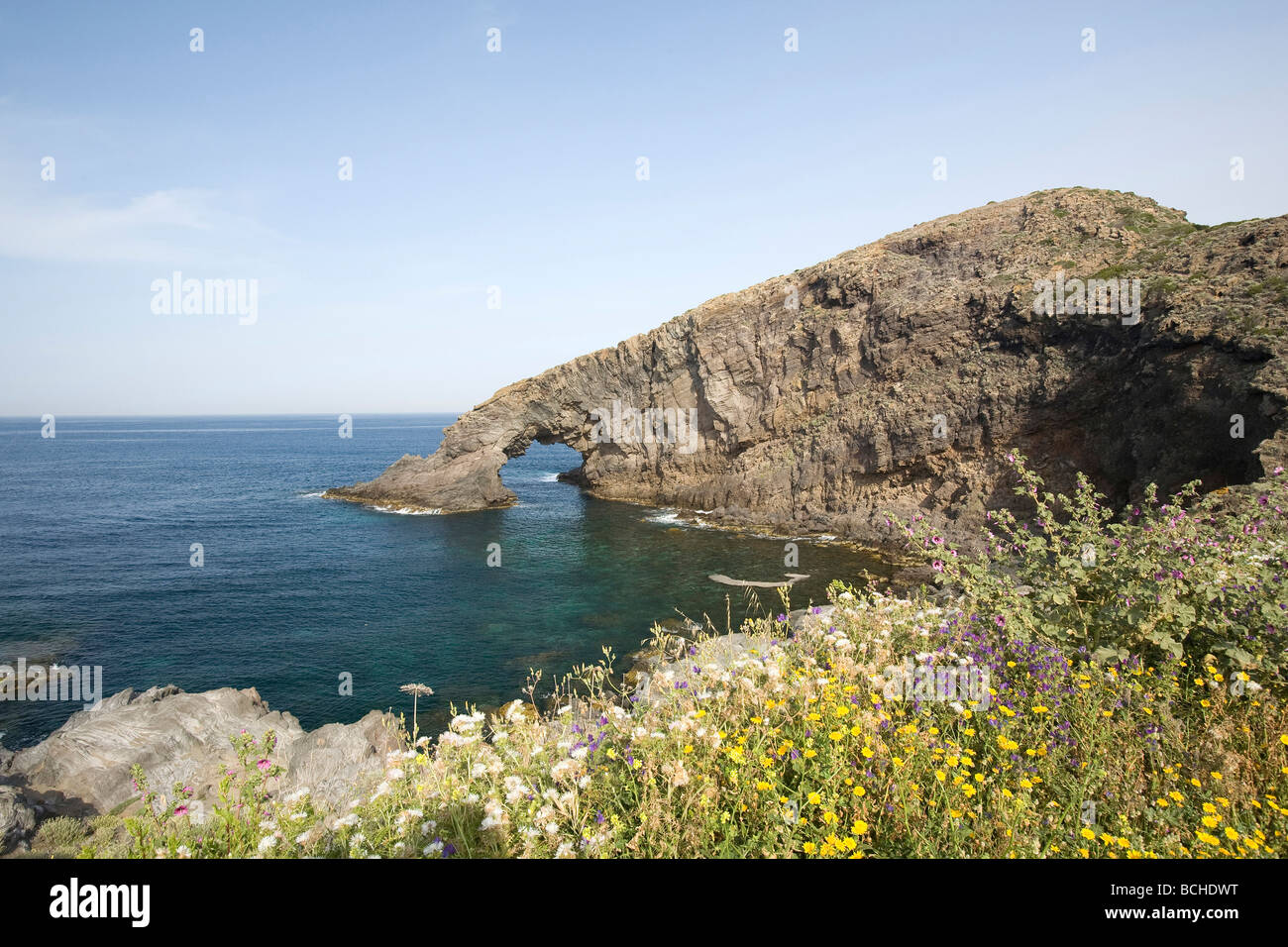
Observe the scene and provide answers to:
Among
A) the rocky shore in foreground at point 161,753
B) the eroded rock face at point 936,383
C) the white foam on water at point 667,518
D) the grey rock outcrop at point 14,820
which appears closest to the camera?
the grey rock outcrop at point 14,820

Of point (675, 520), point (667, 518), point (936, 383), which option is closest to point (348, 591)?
A: point (675, 520)

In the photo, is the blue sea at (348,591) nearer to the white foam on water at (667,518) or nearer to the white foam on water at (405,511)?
the white foam on water at (667,518)

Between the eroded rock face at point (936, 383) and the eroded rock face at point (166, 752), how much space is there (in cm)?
2826

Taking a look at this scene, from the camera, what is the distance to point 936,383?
39250mm

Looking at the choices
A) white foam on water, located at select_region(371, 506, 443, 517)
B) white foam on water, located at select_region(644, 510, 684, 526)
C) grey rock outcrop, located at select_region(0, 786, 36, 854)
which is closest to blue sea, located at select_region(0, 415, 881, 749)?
white foam on water, located at select_region(644, 510, 684, 526)

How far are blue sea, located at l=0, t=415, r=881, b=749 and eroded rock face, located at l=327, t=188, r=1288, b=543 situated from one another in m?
6.23

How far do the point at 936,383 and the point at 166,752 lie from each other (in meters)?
40.3

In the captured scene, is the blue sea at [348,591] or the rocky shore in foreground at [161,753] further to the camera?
the blue sea at [348,591]

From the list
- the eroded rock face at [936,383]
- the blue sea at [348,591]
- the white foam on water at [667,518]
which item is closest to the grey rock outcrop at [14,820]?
the blue sea at [348,591]

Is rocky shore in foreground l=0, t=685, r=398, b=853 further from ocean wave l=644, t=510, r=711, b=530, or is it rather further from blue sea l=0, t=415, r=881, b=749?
ocean wave l=644, t=510, r=711, b=530

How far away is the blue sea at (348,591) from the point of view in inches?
822

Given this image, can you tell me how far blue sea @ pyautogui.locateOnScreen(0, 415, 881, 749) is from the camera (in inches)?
822

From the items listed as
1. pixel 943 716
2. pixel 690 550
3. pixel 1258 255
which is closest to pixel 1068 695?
pixel 943 716
